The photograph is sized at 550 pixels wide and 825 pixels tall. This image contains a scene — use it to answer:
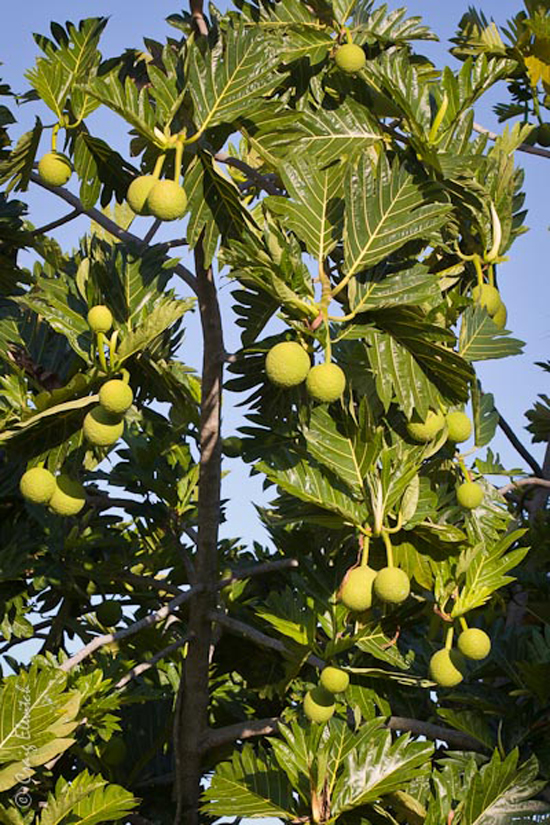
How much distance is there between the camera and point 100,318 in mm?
2523

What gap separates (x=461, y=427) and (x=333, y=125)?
0.80m

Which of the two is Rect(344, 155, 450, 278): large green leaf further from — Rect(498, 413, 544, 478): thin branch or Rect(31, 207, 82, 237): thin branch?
Rect(498, 413, 544, 478): thin branch

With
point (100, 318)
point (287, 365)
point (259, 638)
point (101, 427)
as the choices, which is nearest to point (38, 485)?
point (101, 427)

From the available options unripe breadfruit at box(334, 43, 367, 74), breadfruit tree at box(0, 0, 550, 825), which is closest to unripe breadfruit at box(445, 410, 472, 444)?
breadfruit tree at box(0, 0, 550, 825)

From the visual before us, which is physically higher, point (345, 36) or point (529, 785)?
point (345, 36)

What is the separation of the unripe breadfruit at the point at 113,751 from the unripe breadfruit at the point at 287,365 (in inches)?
58.9

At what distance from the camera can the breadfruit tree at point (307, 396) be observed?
2.59 meters

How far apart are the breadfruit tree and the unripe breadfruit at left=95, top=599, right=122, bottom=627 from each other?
0.58 ft

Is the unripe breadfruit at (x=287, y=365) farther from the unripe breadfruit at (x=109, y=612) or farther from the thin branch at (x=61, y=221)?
the unripe breadfruit at (x=109, y=612)

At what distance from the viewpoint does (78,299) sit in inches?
112

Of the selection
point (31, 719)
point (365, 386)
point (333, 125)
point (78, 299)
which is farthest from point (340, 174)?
point (31, 719)

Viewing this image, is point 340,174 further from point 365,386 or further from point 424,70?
point 424,70

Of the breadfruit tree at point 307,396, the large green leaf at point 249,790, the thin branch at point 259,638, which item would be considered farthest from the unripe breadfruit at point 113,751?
the large green leaf at point 249,790
